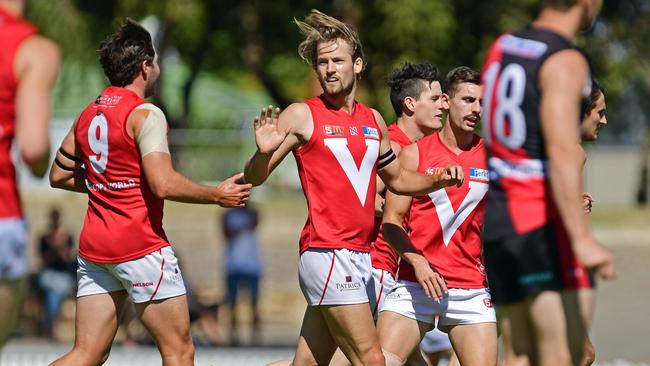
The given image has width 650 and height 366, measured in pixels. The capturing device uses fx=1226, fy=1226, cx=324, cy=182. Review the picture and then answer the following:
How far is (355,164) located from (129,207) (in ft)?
4.07

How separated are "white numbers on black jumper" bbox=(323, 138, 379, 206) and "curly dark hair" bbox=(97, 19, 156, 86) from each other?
1107 mm

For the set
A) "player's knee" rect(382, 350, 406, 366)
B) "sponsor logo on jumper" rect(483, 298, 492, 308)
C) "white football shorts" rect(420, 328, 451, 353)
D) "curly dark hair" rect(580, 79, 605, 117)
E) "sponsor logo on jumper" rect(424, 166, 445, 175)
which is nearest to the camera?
"curly dark hair" rect(580, 79, 605, 117)

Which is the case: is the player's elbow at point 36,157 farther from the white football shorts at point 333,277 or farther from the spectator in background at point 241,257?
the spectator in background at point 241,257

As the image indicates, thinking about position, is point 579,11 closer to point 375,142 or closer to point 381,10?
point 375,142

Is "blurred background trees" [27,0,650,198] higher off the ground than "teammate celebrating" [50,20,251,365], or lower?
lower

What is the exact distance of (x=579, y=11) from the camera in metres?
5.01

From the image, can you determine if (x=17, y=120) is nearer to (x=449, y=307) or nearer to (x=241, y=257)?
(x=449, y=307)

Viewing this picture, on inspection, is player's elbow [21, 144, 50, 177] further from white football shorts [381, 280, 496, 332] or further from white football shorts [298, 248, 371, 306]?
white football shorts [381, 280, 496, 332]

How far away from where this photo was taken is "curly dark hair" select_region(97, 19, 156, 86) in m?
6.69

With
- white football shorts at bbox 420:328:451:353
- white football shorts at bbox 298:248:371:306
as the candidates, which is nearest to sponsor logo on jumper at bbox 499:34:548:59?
white football shorts at bbox 298:248:371:306

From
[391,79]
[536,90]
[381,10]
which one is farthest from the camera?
[381,10]

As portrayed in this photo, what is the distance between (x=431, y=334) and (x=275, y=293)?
12.4 meters

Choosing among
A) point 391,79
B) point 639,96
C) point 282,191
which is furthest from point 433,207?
point 639,96

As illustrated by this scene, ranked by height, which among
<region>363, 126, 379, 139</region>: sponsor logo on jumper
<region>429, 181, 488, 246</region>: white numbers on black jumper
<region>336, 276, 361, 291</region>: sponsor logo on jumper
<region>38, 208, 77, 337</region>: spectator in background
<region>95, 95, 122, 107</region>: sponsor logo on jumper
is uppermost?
<region>95, 95, 122, 107</region>: sponsor logo on jumper
